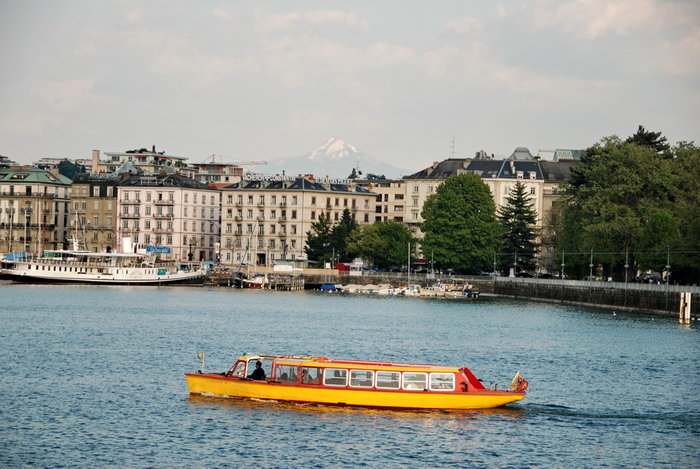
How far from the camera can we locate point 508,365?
69000 mm

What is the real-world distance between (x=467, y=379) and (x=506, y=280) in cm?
10168

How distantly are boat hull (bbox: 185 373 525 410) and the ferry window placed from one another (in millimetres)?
269

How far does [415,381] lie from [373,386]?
5.91 feet

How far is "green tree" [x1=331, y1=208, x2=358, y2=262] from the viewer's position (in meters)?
183

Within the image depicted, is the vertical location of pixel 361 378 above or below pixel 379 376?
below

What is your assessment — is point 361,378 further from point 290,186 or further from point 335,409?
point 290,186

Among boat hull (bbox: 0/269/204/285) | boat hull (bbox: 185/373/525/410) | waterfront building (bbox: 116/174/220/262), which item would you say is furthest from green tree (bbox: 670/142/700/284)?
waterfront building (bbox: 116/174/220/262)

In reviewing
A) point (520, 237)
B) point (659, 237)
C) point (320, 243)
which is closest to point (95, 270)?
point (320, 243)

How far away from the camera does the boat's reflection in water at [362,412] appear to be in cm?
4925

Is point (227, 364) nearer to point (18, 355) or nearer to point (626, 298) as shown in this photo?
point (18, 355)

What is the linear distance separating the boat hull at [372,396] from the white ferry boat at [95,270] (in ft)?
376

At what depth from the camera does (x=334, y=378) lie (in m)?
50.5

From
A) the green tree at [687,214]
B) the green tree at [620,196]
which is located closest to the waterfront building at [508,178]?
the green tree at [620,196]

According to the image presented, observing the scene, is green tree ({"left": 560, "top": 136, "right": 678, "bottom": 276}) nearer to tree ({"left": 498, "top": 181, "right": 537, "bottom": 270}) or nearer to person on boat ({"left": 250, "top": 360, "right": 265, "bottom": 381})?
tree ({"left": 498, "top": 181, "right": 537, "bottom": 270})
